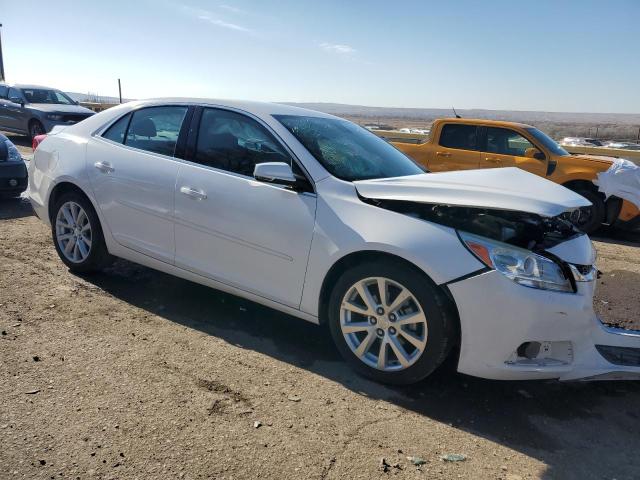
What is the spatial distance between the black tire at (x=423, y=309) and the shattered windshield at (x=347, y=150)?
0.71m

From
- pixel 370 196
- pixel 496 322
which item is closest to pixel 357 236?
pixel 370 196

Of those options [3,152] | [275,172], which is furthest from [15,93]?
[275,172]

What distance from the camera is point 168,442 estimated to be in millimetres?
2596

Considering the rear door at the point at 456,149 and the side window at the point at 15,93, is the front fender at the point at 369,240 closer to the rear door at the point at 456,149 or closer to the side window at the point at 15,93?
the rear door at the point at 456,149

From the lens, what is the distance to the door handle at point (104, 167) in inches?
172

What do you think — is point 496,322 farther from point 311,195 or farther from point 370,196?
point 311,195

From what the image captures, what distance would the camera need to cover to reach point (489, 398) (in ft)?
10.5

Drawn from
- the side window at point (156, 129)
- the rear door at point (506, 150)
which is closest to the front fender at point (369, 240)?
the side window at point (156, 129)

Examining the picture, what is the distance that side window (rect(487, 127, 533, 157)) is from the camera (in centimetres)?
905

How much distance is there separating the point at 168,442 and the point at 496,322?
5.84 feet

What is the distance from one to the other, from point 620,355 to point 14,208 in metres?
7.49

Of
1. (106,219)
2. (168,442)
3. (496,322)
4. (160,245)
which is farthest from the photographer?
(106,219)

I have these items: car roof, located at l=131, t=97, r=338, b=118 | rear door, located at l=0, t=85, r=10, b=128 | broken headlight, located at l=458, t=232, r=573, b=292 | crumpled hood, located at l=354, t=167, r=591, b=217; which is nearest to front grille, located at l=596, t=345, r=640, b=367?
broken headlight, located at l=458, t=232, r=573, b=292

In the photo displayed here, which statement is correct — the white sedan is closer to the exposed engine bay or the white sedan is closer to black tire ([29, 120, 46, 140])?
the exposed engine bay
